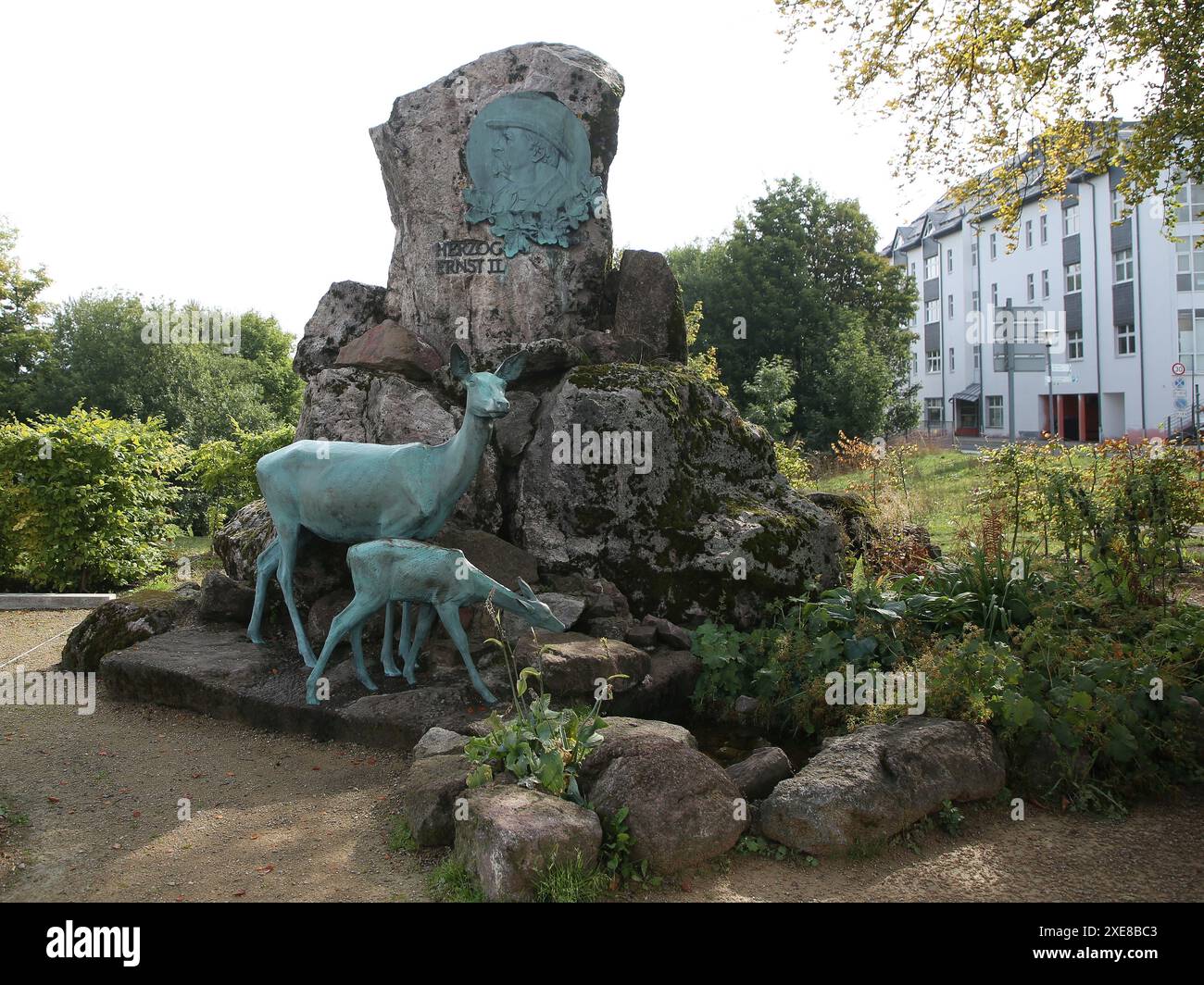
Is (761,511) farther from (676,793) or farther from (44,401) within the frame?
(44,401)

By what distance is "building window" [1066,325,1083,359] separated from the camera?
37.1m

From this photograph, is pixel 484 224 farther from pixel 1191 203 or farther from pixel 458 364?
pixel 1191 203

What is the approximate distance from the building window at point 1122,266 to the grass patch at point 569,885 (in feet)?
118

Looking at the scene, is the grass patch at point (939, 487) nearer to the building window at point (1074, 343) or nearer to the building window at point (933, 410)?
the building window at point (1074, 343)

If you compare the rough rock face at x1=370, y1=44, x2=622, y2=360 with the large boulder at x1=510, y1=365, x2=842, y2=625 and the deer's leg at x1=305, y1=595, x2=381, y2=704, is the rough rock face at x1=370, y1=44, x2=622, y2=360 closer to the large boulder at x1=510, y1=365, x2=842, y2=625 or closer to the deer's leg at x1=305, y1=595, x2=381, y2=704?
the large boulder at x1=510, y1=365, x2=842, y2=625

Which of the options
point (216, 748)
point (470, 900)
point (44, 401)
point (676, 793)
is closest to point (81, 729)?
point (216, 748)

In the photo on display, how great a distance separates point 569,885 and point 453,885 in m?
0.58

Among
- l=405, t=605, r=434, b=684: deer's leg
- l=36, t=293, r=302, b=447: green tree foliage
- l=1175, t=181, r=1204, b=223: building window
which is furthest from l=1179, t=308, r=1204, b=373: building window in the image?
l=405, t=605, r=434, b=684: deer's leg

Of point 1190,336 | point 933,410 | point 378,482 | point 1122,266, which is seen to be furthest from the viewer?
point 933,410

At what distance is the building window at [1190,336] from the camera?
106 ft

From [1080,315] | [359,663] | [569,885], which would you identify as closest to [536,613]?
[359,663]

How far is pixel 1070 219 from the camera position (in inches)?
1452

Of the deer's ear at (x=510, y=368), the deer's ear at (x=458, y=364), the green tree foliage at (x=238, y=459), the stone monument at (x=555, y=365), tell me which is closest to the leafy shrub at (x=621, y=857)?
the stone monument at (x=555, y=365)
